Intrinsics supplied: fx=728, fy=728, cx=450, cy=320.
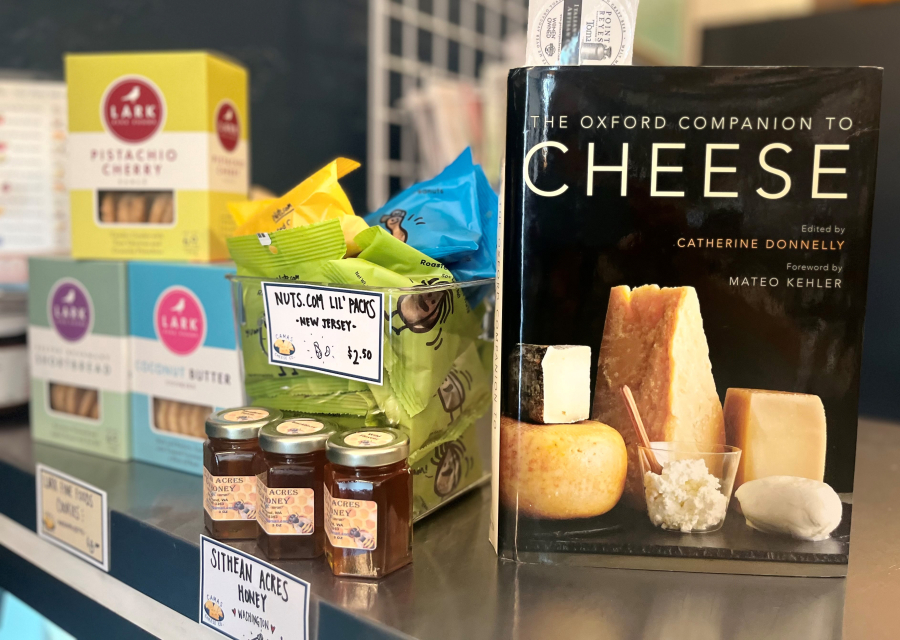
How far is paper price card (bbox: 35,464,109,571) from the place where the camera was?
832 mm

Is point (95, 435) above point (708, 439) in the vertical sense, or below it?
below

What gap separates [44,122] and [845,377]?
134 centimetres

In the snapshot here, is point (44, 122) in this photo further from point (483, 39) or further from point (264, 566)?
point (483, 39)

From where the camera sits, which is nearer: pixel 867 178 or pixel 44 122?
pixel 867 178

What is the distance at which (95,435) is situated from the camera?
105cm

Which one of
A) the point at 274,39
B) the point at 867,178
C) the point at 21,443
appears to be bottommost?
the point at 21,443

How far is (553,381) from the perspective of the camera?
→ 2.18 feet

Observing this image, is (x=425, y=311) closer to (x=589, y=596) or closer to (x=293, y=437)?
(x=293, y=437)

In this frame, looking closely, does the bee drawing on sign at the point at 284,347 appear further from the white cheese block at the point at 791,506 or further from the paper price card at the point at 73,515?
the white cheese block at the point at 791,506

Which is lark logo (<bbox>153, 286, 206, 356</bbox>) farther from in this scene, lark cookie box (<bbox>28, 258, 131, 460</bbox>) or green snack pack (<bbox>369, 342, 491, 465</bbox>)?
green snack pack (<bbox>369, 342, 491, 465</bbox>)

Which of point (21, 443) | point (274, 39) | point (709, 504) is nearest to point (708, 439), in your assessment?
point (709, 504)

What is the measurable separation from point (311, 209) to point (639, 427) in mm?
416

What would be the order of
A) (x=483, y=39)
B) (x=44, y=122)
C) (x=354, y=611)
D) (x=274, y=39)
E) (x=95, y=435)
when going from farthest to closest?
1. (x=483, y=39)
2. (x=274, y=39)
3. (x=44, y=122)
4. (x=95, y=435)
5. (x=354, y=611)

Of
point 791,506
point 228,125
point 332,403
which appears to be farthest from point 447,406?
point 228,125
